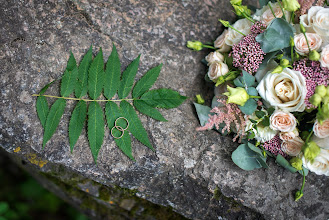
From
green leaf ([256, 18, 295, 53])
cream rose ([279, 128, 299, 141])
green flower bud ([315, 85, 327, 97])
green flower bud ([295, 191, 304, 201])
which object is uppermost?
green leaf ([256, 18, 295, 53])

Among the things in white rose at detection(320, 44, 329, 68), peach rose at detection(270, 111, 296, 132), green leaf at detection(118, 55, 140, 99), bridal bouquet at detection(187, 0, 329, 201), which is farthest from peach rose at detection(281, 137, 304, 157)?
green leaf at detection(118, 55, 140, 99)

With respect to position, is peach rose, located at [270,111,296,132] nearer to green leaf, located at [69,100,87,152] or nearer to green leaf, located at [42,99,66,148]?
green leaf, located at [69,100,87,152]

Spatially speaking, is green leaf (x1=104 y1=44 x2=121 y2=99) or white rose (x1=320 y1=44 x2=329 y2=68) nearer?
white rose (x1=320 y1=44 x2=329 y2=68)

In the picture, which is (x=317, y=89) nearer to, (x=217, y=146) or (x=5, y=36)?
(x=217, y=146)

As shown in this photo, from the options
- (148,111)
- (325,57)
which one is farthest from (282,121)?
(148,111)

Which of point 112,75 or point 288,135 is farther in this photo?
point 112,75

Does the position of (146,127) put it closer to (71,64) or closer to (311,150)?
(71,64)

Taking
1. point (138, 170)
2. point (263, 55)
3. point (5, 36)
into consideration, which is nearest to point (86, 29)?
point (5, 36)
